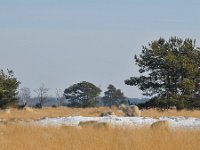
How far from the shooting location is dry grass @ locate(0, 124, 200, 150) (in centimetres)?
1107

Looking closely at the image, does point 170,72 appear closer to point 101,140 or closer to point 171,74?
point 171,74

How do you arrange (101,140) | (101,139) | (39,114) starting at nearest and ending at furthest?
(101,140) → (101,139) → (39,114)

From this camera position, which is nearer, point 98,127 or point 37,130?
point 37,130

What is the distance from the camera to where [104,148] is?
10938 millimetres

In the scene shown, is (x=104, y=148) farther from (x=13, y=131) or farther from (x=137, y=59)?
(x=137, y=59)

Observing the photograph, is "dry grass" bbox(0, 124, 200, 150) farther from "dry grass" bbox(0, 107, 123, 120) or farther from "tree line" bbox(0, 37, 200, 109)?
"tree line" bbox(0, 37, 200, 109)

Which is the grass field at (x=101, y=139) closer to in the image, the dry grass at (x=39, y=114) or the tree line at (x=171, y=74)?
the dry grass at (x=39, y=114)

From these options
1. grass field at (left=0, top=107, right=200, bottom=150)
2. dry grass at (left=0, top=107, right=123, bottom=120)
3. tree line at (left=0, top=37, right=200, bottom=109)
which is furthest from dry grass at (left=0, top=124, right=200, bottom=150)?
tree line at (left=0, top=37, right=200, bottom=109)

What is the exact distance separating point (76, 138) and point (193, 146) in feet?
9.60

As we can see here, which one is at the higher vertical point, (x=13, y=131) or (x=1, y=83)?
(x=1, y=83)

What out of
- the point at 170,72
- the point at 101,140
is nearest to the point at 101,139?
the point at 101,140

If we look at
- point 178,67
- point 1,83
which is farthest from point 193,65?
point 1,83

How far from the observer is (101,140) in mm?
12078

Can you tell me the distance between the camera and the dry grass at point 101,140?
36.3ft
